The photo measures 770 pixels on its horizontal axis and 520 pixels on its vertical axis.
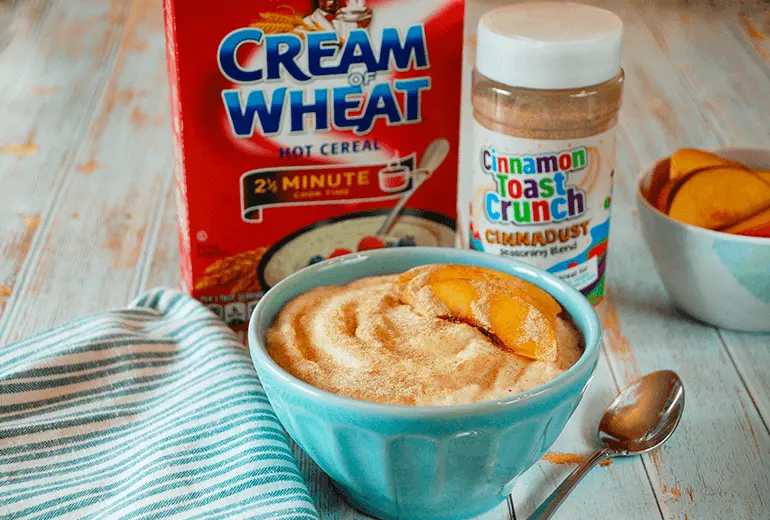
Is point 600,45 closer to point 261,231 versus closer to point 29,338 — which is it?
point 261,231

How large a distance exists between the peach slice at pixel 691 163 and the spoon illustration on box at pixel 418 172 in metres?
0.21

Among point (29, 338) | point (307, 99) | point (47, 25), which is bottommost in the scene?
point (47, 25)

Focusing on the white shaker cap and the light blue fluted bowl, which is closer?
the light blue fluted bowl

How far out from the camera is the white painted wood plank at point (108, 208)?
3.29ft

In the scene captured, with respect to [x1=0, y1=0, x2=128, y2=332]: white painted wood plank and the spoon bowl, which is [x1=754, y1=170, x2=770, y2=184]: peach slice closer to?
the spoon bowl

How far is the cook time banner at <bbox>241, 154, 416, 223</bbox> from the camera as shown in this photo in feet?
2.99

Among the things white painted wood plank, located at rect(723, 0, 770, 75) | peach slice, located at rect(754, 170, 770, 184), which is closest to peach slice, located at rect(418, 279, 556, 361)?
peach slice, located at rect(754, 170, 770, 184)

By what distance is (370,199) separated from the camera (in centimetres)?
94

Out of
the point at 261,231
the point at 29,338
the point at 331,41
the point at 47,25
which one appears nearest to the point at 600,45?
the point at 331,41

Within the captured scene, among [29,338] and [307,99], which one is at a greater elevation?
[307,99]

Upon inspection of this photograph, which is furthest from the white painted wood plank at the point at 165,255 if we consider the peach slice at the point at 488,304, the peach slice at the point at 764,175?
the peach slice at the point at 764,175

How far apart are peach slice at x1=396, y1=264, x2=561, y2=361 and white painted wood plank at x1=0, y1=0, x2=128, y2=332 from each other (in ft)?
1.42

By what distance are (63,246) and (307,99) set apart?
371 mm

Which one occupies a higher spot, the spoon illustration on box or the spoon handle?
the spoon illustration on box
